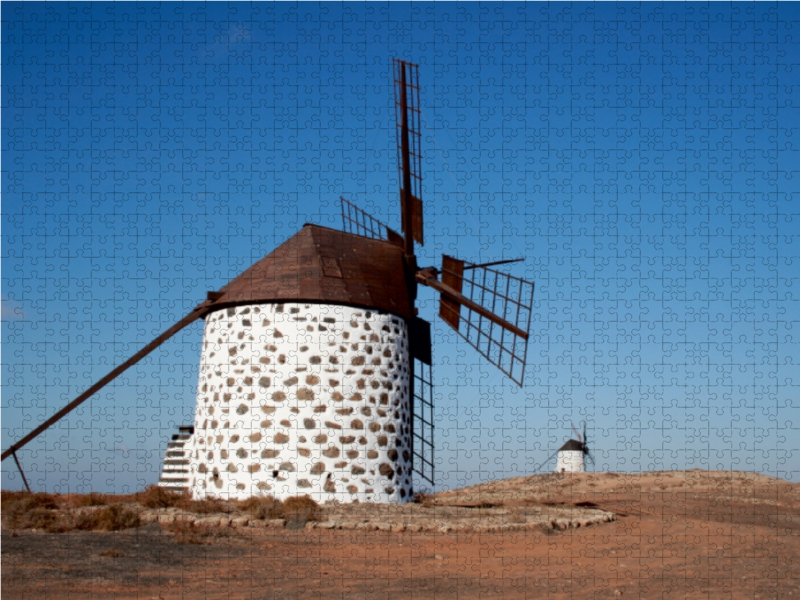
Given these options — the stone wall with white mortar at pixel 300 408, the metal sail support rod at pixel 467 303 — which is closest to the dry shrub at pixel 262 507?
the stone wall with white mortar at pixel 300 408

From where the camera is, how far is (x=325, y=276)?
56.3 ft

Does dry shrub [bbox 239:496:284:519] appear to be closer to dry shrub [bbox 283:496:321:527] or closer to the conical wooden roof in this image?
dry shrub [bbox 283:496:321:527]

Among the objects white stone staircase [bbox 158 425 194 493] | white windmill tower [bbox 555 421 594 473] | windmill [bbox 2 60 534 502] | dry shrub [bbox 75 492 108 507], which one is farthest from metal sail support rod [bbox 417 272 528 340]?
white windmill tower [bbox 555 421 594 473]

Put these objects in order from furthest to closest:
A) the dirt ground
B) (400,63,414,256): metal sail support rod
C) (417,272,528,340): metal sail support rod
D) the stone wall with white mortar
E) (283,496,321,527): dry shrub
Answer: (400,63,414,256): metal sail support rod
(417,272,528,340): metal sail support rod
the stone wall with white mortar
(283,496,321,527): dry shrub
the dirt ground

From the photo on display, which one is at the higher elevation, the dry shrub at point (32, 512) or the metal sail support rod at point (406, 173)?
the metal sail support rod at point (406, 173)

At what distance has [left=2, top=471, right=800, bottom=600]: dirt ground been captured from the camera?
8789mm

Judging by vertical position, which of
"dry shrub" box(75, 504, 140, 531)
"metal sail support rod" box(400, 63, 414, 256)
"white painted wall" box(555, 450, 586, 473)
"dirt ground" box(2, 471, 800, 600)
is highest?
"metal sail support rod" box(400, 63, 414, 256)

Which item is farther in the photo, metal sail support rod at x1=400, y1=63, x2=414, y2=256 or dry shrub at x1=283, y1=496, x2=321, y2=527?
metal sail support rod at x1=400, y1=63, x2=414, y2=256

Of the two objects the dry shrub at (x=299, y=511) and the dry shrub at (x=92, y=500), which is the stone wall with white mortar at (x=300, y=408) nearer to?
the dry shrub at (x=299, y=511)

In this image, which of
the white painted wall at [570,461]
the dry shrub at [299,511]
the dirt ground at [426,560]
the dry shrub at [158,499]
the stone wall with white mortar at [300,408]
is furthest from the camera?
the white painted wall at [570,461]

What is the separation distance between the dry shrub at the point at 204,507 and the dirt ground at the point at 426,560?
41.9 inches

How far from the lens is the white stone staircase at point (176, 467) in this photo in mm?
17500

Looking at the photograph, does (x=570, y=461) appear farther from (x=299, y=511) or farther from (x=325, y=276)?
(x=299, y=511)

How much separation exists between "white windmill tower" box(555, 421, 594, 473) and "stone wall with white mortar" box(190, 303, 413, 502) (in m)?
36.3
